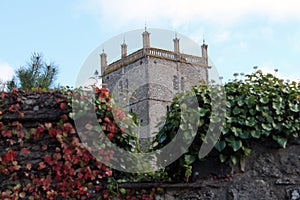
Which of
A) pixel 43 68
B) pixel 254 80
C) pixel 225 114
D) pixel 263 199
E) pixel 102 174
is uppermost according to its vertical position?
pixel 43 68

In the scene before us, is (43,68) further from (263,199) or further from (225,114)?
(263,199)

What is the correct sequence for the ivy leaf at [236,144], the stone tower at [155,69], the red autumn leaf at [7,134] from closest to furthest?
the ivy leaf at [236,144], the red autumn leaf at [7,134], the stone tower at [155,69]

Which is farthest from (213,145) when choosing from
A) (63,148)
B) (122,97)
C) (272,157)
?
(63,148)

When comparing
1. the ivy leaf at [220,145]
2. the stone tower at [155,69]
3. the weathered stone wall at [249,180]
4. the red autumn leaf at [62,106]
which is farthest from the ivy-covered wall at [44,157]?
the stone tower at [155,69]

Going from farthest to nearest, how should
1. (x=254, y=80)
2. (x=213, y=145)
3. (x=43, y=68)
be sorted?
(x=43, y=68)
(x=254, y=80)
(x=213, y=145)

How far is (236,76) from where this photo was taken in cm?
416

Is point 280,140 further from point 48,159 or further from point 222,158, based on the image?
point 48,159

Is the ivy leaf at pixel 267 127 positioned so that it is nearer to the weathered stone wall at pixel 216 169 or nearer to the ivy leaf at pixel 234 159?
the weathered stone wall at pixel 216 169

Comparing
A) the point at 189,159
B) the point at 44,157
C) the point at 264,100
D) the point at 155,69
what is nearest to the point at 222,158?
the point at 189,159

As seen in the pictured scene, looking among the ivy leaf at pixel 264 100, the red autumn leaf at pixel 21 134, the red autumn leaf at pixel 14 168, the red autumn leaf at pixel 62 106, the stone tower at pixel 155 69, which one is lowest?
the red autumn leaf at pixel 14 168

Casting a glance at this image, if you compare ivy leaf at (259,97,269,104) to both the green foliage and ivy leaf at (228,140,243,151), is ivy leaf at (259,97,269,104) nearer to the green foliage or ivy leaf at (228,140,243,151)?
the green foliage

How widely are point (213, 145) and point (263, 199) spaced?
2.27ft

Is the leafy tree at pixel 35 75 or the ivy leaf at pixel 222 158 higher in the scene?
the leafy tree at pixel 35 75

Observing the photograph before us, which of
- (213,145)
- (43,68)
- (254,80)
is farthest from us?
(43,68)
